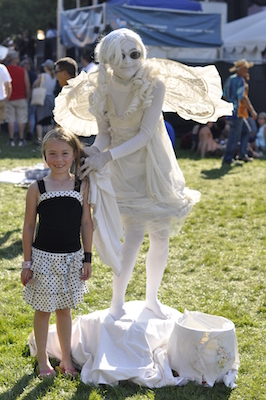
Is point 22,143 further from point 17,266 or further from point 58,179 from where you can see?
point 58,179

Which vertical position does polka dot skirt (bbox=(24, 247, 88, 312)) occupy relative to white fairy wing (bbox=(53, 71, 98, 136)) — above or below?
below

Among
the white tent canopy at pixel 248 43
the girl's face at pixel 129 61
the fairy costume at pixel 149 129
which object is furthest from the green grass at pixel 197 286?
the white tent canopy at pixel 248 43

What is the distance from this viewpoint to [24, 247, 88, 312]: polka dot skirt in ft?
9.57

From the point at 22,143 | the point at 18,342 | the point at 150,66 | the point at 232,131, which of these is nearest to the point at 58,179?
the point at 150,66

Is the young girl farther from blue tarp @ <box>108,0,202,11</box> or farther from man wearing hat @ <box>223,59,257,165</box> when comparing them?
blue tarp @ <box>108,0,202,11</box>

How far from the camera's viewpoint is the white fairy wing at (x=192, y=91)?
132 inches

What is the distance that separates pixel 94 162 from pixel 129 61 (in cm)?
58

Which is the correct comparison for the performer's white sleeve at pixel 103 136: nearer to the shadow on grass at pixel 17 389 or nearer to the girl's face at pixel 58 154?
the girl's face at pixel 58 154

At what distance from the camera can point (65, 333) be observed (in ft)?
10.2

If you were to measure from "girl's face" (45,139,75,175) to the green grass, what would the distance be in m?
1.16

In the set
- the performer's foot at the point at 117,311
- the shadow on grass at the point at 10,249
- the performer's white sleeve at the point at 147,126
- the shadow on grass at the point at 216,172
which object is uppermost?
the performer's white sleeve at the point at 147,126

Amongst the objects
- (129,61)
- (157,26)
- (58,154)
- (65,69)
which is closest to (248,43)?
(157,26)

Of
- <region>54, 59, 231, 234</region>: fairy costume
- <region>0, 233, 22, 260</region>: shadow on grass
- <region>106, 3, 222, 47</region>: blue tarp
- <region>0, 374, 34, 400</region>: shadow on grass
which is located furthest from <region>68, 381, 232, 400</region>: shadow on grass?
<region>106, 3, 222, 47</region>: blue tarp

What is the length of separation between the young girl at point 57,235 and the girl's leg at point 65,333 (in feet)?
0.23
